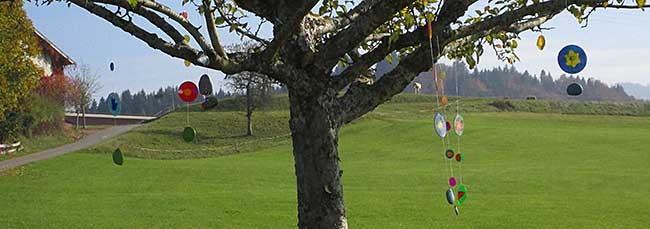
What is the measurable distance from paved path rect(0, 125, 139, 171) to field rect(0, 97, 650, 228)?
623mm

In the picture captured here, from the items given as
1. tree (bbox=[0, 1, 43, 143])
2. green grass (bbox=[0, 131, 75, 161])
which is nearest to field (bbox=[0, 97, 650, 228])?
green grass (bbox=[0, 131, 75, 161])

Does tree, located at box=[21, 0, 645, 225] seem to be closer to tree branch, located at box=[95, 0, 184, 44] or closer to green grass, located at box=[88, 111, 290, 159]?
tree branch, located at box=[95, 0, 184, 44]

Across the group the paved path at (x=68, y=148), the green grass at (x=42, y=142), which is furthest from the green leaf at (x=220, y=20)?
the green grass at (x=42, y=142)

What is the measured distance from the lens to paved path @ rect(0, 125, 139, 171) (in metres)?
22.9

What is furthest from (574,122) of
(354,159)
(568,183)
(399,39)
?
(399,39)

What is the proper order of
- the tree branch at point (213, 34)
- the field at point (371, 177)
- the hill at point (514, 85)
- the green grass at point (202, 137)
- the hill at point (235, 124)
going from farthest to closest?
the hill at point (235, 124) < the green grass at point (202, 137) < the field at point (371, 177) < the hill at point (514, 85) < the tree branch at point (213, 34)

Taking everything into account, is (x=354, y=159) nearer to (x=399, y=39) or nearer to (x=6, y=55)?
(x=6, y=55)

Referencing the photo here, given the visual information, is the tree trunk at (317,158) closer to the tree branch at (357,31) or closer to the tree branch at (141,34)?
the tree branch at (357,31)

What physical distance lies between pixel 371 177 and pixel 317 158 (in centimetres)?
1457

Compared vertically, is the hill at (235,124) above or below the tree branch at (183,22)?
below

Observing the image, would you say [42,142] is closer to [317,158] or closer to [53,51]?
[53,51]

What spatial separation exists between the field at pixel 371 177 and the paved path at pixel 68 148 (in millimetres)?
623

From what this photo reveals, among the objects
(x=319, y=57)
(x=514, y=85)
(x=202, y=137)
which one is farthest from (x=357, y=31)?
(x=202, y=137)

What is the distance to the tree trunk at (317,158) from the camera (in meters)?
3.96
